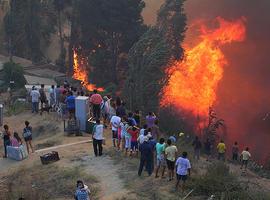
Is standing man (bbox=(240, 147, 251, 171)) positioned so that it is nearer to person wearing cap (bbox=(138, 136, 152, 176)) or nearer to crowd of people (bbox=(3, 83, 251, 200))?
crowd of people (bbox=(3, 83, 251, 200))

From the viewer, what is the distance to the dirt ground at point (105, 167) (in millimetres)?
14670

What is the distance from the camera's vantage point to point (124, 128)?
17531mm

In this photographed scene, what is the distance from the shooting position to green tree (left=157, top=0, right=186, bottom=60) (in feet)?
124

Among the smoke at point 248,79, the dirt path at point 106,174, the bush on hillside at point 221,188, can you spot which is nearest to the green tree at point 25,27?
the smoke at point 248,79

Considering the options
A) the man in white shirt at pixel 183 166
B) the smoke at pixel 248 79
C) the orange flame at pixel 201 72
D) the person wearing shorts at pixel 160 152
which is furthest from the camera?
the orange flame at pixel 201 72

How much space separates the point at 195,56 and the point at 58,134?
1763 cm

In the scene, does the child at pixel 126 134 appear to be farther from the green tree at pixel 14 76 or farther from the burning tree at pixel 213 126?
the green tree at pixel 14 76

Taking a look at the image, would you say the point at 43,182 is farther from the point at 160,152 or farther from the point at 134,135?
the point at 160,152

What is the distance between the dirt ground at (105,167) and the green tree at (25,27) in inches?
1238

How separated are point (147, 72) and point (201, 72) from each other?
4.07 metres

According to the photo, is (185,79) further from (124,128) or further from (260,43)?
(124,128)

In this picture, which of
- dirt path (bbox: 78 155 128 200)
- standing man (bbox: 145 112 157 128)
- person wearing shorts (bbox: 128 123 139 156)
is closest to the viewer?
dirt path (bbox: 78 155 128 200)

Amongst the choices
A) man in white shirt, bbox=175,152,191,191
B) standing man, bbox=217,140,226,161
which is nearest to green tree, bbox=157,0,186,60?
standing man, bbox=217,140,226,161

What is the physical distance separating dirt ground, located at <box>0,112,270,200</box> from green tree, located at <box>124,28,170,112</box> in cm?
1264
